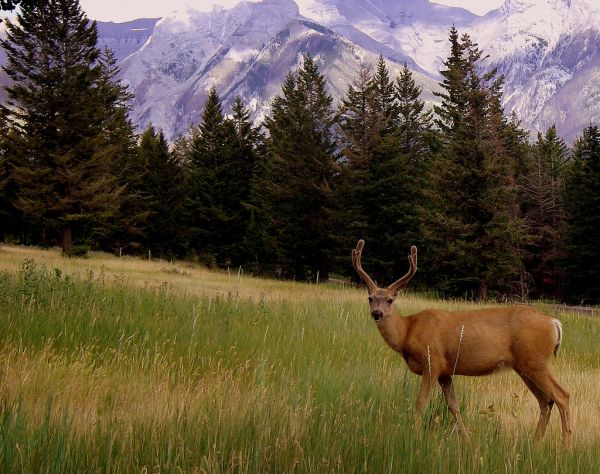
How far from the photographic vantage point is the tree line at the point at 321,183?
81.5ft

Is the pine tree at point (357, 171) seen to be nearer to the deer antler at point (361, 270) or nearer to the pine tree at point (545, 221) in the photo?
the pine tree at point (545, 221)

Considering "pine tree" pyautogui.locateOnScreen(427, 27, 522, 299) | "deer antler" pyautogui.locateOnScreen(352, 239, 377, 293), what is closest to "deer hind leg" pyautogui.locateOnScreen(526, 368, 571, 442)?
"deer antler" pyautogui.locateOnScreen(352, 239, 377, 293)

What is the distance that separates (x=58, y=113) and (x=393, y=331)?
2867cm

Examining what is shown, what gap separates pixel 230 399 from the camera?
334 cm

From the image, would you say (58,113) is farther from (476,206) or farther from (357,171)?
(476,206)

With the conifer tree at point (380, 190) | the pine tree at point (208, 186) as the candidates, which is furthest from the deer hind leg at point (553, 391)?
the pine tree at point (208, 186)

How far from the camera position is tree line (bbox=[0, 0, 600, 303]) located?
81.5ft

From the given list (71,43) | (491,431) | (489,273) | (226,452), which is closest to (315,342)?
(491,431)

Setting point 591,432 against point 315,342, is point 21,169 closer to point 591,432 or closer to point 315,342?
point 315,342

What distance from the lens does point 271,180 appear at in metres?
34.8

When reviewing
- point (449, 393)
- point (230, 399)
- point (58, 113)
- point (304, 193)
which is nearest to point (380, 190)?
point (304, 193)

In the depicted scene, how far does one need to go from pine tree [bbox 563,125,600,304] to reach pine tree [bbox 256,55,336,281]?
15.3m

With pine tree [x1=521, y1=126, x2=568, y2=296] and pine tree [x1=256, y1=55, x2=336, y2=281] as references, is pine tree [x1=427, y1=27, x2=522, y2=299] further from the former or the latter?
pine tree [x1=521, y1=126, x2=568, y2=296]

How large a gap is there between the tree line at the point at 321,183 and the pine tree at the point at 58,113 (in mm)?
73
